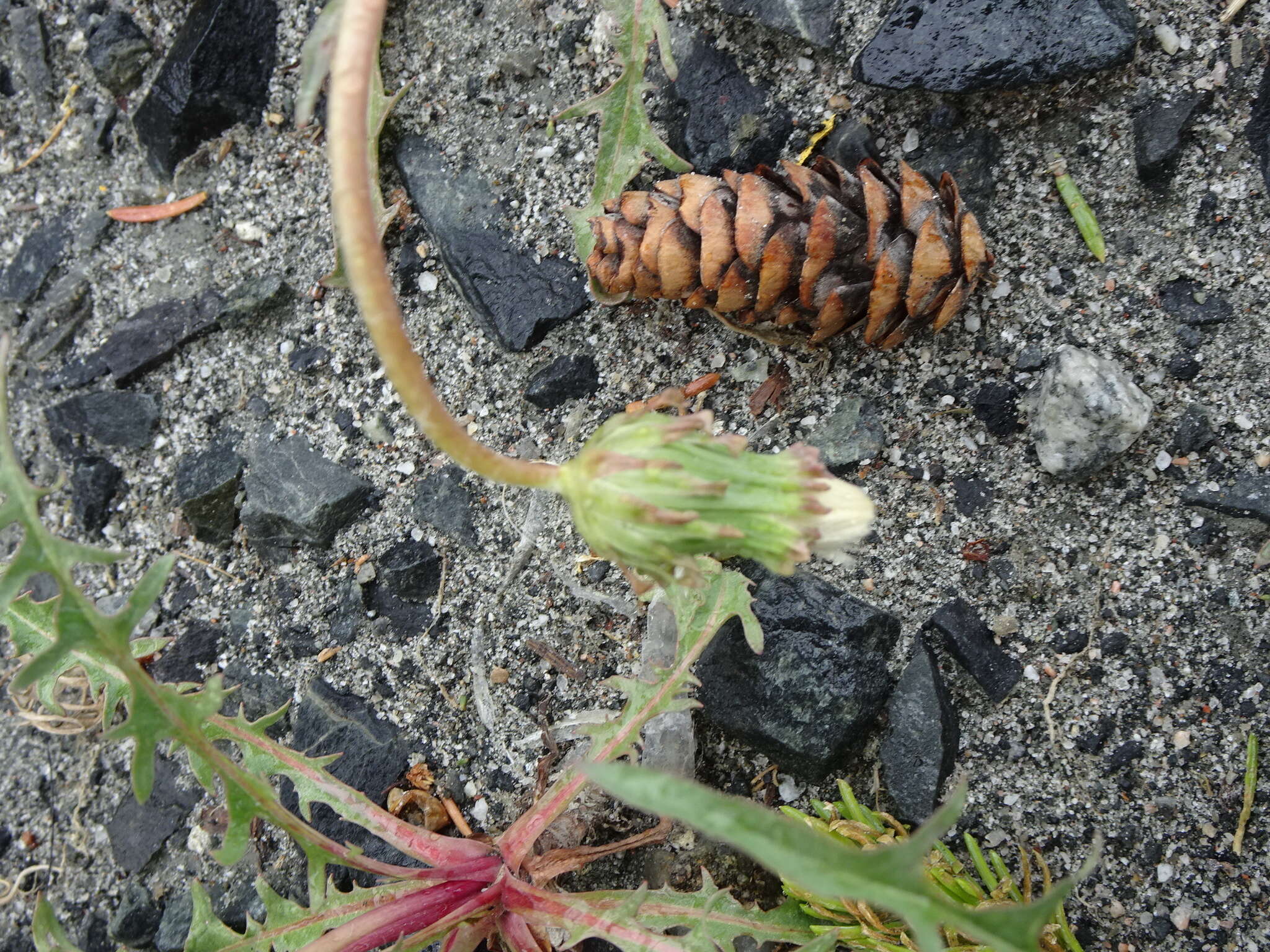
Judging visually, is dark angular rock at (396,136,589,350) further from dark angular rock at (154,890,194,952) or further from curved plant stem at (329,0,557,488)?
dark angular rock at (154,890,194,952)

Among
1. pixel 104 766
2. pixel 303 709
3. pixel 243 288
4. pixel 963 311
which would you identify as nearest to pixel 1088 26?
pixel 963 311

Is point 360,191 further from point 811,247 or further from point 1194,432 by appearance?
point 1194,432

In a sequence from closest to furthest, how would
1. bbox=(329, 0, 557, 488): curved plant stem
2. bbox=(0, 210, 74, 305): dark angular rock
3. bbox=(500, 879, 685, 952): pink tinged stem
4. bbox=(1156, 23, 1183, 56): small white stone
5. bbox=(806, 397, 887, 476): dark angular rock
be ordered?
bbox=(329, 0, 557, 488): curved plant stem → bbox=(500, 879, 685, 952): pink tinged stem → bbox=(1156, 23, 1183, 56): small white stone → bbox=(806, 397, 887, 476): dark angular rock → bbox=(0, 210, 74, 305): dark angular rock

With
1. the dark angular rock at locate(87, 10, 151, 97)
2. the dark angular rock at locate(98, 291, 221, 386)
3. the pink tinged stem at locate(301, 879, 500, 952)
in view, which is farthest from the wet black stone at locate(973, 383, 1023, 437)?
the dark angular rock at locate(87, 10, 151, 97)

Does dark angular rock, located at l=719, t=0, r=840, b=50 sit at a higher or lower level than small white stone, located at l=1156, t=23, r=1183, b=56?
higher

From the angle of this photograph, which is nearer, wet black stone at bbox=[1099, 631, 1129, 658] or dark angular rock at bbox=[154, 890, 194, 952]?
wet black stone at bbox=[1099, 631, 1129, 658]

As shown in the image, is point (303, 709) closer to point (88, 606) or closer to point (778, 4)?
point (88, 606)

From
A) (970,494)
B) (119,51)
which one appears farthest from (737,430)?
(119,51)

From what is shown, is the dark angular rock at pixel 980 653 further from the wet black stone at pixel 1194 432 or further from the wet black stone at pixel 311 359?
the wet black stone at pixel 311 359
